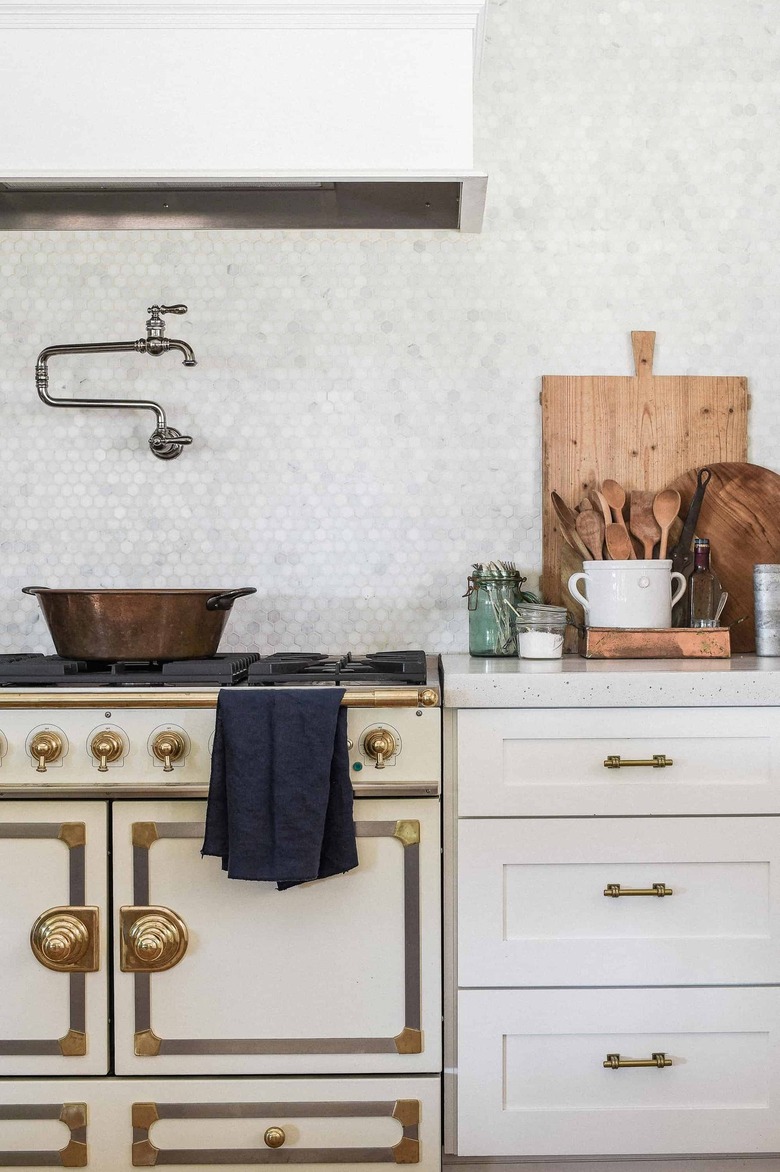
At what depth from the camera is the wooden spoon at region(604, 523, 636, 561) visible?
217cm

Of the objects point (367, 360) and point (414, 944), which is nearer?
point (414, 944)

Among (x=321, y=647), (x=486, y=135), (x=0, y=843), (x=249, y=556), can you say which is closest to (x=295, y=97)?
(x=486, y=135)

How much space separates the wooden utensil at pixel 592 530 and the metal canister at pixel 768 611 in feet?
1.16

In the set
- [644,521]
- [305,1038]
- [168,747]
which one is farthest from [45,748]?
[644,521]

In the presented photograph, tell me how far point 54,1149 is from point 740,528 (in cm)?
189

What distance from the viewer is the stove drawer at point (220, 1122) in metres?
1.66

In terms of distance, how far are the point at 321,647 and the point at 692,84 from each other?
160cm

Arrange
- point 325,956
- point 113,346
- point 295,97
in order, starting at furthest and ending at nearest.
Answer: point 113,346, point 295,97, point 325,956

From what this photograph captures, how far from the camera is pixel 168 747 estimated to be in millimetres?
1646

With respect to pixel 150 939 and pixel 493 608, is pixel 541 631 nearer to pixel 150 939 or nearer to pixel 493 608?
pixel 493 608

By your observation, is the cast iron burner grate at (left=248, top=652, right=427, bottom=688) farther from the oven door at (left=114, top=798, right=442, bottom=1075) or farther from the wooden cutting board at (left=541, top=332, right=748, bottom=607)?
the wooden cutting board at (left=541, top=332, right=748, bottom=607)

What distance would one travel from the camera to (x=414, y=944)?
1.67m

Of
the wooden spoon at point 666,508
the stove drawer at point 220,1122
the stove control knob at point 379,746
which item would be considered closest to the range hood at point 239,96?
the wooden spoon at point 666,508

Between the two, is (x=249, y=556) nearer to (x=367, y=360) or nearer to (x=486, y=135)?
(x=367, y=360)
